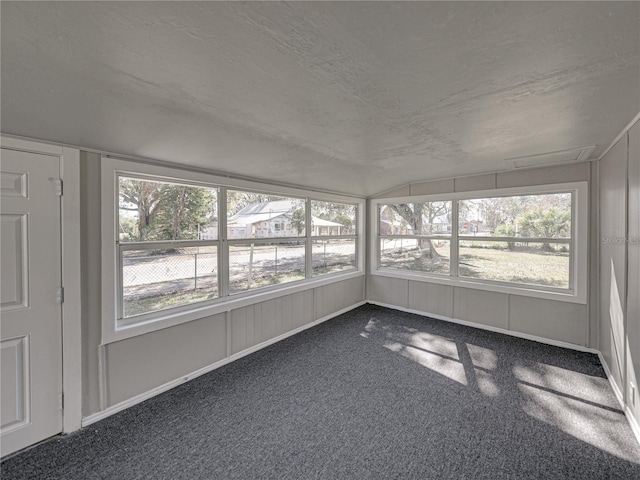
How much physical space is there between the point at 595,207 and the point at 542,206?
0.49m

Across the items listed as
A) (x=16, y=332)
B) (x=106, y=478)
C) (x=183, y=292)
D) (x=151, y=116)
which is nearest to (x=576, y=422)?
(x=106, y=478)

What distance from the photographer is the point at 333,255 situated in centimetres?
477

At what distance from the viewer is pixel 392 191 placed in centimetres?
484

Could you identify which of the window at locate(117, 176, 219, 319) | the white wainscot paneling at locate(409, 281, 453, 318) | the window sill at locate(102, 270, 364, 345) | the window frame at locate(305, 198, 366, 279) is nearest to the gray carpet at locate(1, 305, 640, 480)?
the window sill at locate(102, 270, 364, 345)

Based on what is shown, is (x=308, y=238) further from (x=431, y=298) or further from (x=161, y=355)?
(x=161, y=355)

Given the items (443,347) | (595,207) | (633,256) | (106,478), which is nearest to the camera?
(106,478)

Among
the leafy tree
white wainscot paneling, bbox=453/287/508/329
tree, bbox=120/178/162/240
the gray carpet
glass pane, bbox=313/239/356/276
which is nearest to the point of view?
the gray carpet

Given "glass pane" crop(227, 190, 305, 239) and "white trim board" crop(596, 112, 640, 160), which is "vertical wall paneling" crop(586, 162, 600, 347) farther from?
"glass pane" crop(227, 190, 305, 239)

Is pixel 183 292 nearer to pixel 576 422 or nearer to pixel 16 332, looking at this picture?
pixel 16 332

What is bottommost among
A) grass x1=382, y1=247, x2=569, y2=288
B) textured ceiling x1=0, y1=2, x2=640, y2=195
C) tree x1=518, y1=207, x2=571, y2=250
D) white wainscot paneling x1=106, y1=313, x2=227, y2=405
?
white wainscot paneling x1=106, y1=313, x2=227, y2=405

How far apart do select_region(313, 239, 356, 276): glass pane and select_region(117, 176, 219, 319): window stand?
1.80 meters

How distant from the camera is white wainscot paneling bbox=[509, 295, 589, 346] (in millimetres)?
3256

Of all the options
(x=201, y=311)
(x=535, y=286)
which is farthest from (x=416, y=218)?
(x=201, y=311)

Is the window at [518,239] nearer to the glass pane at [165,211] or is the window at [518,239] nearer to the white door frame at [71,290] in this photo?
the glass pane at [165,211]
